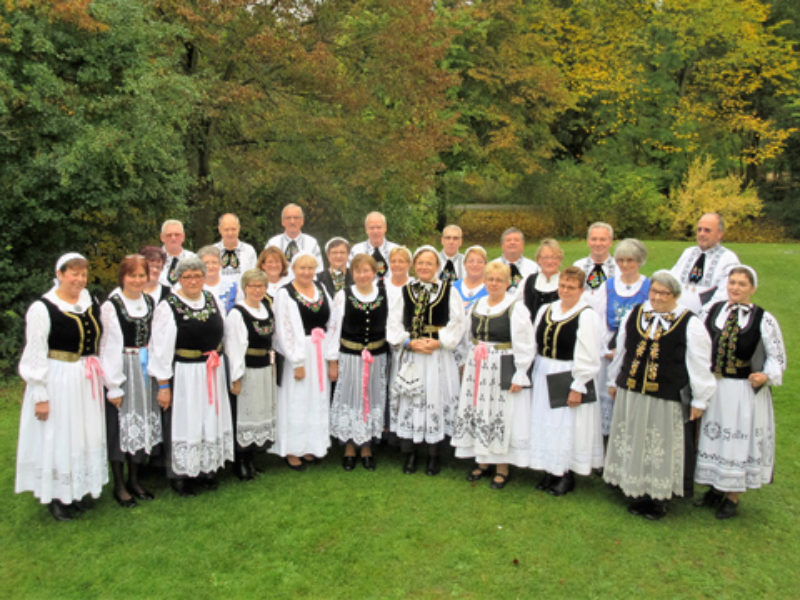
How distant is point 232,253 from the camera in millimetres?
6047

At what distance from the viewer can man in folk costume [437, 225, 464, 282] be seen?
6086mm

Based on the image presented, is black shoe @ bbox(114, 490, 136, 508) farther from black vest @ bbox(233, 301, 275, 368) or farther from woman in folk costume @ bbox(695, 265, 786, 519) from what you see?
woman in folk costume @ bbox(695, 265, 786, 519)

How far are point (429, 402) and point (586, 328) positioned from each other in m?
1.32

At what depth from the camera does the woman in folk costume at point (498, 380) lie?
4578 mm

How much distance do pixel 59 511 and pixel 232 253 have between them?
105 inches

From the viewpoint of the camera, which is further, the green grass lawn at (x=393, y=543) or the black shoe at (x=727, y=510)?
the black shoe at (x=727, y=510)

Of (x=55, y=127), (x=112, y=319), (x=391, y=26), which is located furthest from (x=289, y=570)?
(x=391, y=26)

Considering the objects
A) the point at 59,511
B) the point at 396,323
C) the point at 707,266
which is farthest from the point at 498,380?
the point at 59,511

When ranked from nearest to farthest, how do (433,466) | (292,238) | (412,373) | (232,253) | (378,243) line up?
(412,373), (433,466), (232,253), (378,243), (292,238)

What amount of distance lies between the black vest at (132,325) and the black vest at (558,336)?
107 inches

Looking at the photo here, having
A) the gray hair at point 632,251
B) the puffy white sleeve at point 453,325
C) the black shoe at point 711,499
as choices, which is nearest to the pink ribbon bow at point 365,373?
the puffy white sleeve at point 453,325

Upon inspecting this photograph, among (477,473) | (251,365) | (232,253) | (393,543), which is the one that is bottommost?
(393,543)

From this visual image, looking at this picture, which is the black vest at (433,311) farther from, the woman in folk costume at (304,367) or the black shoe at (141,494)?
the black shoe at (141,494)

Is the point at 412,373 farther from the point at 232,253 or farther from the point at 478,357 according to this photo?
the point at 232,253
